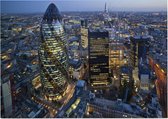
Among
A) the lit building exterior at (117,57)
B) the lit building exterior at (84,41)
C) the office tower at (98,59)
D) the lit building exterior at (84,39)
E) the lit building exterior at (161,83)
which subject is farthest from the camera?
the lit building exterior at (84,39)

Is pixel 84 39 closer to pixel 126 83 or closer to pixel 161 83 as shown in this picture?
pixel 126 83

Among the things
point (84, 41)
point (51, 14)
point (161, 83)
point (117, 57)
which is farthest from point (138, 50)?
point (84, 41)

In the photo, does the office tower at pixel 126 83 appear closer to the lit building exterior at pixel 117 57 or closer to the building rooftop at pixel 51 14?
the lit building exterior at pixel 117 57

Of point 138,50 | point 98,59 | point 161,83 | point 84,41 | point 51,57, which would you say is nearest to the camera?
point 51,57

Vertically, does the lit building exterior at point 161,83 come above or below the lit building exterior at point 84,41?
below

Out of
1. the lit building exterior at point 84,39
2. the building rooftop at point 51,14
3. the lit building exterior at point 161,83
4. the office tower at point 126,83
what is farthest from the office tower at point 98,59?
the lit building exterior at point 84,39

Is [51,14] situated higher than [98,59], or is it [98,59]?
[51,14]

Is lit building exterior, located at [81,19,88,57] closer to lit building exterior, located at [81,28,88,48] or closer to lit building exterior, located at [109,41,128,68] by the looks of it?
lit building exterior, located at [81,28,88,48]

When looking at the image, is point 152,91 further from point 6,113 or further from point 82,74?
point 6,113
